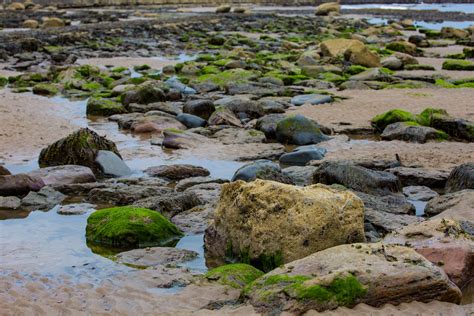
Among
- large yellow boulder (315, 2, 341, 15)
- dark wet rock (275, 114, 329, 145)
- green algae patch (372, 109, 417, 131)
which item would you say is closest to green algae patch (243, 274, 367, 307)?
dark wet rock (275, 114, 329, 145)

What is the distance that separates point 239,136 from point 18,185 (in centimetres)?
495

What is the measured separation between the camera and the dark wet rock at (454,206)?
26.6 feet

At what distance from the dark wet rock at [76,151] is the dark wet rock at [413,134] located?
5.22m

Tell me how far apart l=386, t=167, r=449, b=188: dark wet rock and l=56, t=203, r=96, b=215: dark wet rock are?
4466mm

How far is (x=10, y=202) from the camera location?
9055mm

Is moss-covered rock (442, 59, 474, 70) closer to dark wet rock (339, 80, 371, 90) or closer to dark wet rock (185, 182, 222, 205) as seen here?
dark wet rock (339, 80, 371, 90)

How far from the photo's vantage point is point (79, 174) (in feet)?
33.5

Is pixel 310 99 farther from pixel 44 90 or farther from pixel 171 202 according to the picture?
pixel 171 202

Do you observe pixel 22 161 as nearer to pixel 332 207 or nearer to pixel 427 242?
pixel 332 207

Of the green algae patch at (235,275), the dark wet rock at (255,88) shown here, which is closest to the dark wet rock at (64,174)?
the green algae patch at (235,275)

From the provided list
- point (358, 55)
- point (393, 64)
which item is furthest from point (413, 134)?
point (358, 55)

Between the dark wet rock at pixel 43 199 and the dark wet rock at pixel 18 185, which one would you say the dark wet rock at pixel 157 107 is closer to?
the dark wet rock at pixel 18 185

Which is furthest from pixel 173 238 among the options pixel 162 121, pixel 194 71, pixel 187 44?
pixel 187 44

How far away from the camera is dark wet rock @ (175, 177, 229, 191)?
1002 centimetres
